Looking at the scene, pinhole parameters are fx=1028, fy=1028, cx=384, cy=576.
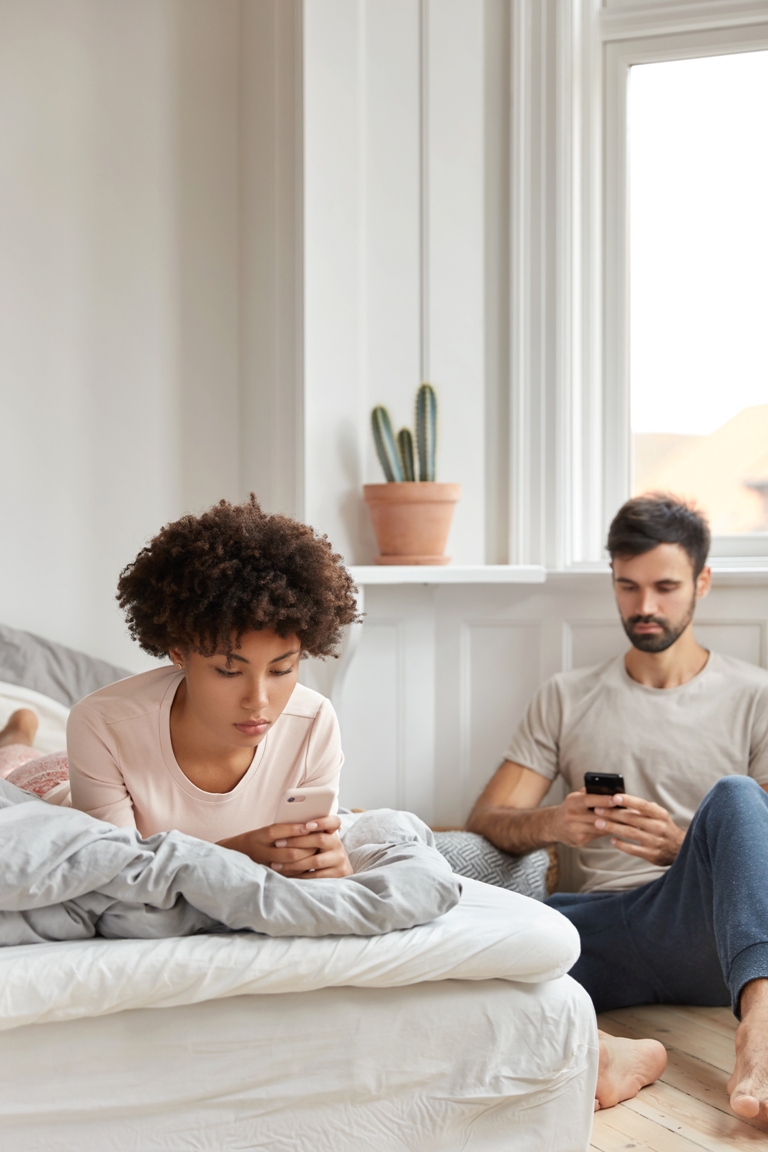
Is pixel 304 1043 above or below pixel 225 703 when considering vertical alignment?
below

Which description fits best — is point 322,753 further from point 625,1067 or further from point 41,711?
point 41,711

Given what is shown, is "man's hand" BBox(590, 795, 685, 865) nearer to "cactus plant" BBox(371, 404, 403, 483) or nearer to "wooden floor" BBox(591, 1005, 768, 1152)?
"wooden floor" BBox(591, 1005, 768, 1152)

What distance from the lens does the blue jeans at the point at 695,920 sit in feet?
5.20

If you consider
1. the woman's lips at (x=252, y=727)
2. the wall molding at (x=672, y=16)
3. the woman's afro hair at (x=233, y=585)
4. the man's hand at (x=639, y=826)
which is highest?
the wall molding at (x=672, y=16)

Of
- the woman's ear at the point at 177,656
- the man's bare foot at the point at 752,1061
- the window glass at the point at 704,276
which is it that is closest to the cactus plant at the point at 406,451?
the window glass at the point at 704,276

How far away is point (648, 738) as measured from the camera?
2219 mm

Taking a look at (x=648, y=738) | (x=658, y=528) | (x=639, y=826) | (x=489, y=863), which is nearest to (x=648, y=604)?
(x=658, y=528)

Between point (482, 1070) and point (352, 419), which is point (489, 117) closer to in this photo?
point (352, 419)

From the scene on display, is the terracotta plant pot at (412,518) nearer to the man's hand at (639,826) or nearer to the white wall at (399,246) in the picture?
the white wall at (399,246)

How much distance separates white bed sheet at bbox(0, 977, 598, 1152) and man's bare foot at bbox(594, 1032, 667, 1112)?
296mm

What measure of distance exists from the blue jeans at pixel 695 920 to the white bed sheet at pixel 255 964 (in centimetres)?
45

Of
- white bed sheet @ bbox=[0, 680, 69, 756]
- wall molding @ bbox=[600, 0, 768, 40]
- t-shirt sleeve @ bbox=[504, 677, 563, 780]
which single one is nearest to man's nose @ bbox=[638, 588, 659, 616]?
t-shirt sleeve @ bbox=[504, 677, 563, 780]

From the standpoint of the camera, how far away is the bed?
3.75 ft

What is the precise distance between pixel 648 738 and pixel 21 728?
1390 mm
